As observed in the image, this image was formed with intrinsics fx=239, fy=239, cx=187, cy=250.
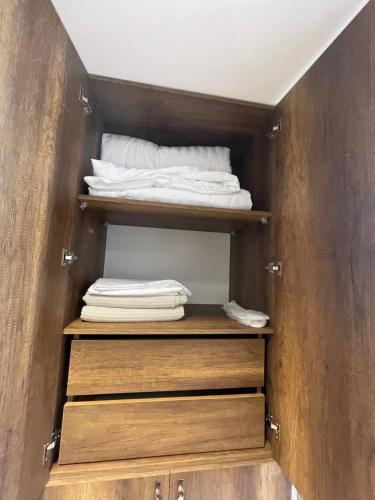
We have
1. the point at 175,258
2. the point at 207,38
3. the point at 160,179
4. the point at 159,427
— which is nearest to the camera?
the point at 207,38

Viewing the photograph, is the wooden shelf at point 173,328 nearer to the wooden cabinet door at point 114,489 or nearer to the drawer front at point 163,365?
the drawer front at point 163,365

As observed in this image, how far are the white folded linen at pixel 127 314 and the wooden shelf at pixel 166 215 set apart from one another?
1.24ft

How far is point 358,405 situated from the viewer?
53cm

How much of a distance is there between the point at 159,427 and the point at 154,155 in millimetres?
1065

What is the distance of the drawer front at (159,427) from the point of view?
76 cm

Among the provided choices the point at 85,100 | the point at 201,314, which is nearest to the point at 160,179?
the point at 85,100

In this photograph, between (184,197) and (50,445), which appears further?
(184,197)

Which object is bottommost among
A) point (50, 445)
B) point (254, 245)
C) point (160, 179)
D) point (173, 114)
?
point (50, 445)

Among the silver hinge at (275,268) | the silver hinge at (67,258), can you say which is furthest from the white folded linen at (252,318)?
the silver hinge at (67,258)

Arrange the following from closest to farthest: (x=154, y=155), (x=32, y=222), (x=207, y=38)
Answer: (x=32, y=222)
(x=207, y=38)
(x=154, y=155)

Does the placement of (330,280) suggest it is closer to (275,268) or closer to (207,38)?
(275,268)

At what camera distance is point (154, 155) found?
1090 millimetres

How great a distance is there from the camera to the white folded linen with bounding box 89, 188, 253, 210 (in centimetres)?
90

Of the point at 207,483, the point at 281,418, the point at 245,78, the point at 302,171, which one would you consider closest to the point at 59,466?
the point at 207,483
